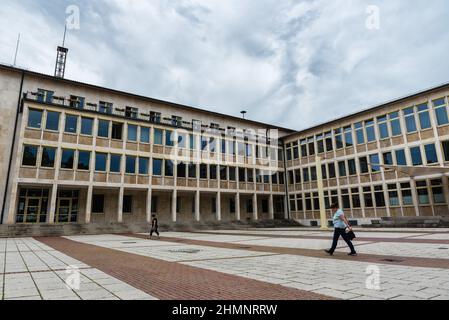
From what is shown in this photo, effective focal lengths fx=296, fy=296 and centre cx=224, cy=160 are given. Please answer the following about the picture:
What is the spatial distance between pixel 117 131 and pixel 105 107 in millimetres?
2612

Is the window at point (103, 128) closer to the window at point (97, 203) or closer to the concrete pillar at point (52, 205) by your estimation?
the window at point (97, 203)

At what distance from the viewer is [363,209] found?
3108cm

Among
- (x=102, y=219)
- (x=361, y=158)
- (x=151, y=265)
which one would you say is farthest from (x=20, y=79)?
(x=361, y=158)

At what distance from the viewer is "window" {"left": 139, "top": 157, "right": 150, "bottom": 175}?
30.6m

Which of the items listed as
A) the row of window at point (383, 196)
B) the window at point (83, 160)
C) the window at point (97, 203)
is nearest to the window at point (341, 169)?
the row of window at point (383, 196)

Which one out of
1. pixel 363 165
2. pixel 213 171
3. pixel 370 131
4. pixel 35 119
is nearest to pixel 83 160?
pixel 35 119

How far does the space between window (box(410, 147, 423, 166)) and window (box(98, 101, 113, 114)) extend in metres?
29.7

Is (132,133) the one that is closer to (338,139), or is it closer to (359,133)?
(338,139)

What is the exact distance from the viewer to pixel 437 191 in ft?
83.6

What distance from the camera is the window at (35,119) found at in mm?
25328

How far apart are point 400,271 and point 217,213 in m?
29.3

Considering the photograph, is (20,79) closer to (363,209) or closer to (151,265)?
(151,265)

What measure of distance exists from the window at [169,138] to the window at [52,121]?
34.9ft

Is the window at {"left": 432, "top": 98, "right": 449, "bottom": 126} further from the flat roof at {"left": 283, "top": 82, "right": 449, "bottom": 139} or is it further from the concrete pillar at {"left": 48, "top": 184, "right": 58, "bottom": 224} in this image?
the concrete pillar at {"left": 48, "top": 184, "right": 58, "bottom": 224}
